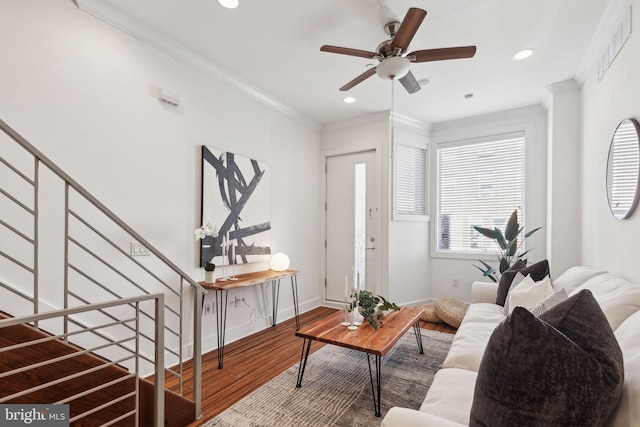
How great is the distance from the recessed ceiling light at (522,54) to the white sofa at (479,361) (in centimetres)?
194

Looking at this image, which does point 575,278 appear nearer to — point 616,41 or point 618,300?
point 618,300

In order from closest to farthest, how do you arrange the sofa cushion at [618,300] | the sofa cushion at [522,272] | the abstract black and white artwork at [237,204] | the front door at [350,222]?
the sofa cushion at [618,300] < the sofa cushion at [522,272] < the abstract black and white artwork at [237,204] < the front door at [350,222]

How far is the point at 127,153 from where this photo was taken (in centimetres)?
241

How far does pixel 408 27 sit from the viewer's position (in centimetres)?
194

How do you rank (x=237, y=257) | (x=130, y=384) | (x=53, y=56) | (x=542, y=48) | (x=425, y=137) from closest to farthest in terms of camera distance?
(x=130, y=384) → (x=53, y=56) → (x=542, y=48) → (x=237, y=257) → (x=425, y=137)

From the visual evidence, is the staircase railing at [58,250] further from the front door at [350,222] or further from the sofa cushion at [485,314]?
the front door at [350,222]

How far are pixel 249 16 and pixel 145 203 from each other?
1.68 m

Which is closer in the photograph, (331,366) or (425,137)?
(331,366)

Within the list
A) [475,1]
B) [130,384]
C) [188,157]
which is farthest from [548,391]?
[188,157]

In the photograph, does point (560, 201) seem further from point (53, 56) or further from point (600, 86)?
point (53, 56)

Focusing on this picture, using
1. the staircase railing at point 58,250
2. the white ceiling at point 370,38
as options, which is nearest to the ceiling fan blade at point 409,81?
the white ceiling at point 370,38

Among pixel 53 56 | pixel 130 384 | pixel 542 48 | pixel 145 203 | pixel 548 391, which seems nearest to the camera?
pixel 548 391

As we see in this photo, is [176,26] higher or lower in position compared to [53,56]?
higher

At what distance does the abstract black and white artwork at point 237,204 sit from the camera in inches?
118
